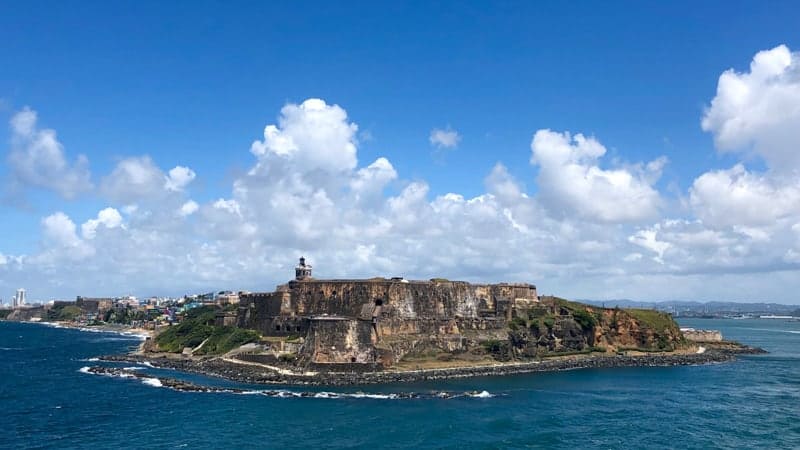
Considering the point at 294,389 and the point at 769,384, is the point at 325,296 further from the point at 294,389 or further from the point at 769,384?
the point at 769,384

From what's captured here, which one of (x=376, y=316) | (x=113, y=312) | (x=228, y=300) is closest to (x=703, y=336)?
(x=376, y=316)

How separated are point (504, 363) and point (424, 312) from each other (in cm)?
938

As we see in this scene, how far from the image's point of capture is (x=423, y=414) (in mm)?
40219

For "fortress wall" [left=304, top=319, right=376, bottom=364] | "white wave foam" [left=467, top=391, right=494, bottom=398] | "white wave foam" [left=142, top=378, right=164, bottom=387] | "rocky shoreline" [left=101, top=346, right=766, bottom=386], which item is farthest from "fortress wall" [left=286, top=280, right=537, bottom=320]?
"white wave foam" [left=142, top=378, right=164, bottom=387]

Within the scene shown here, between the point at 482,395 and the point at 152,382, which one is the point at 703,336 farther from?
the point at 152,382

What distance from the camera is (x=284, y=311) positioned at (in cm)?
6669

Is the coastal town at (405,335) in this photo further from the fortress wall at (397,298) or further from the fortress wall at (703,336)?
the fortress wall at (703,336)

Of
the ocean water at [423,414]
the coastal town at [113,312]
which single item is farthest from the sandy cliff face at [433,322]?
the coastal town at [113,312]

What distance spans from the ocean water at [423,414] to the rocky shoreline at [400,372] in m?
2.36

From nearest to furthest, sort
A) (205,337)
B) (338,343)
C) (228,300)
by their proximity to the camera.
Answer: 1. (338,343)
2. (205,337)
3. (228,300)

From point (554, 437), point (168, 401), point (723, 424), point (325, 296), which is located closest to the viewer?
point (554, 437)

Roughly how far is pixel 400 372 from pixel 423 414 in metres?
14.8

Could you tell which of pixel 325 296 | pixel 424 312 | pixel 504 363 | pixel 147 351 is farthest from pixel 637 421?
pixel 147 351

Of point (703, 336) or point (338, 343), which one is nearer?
point (338, 343)
